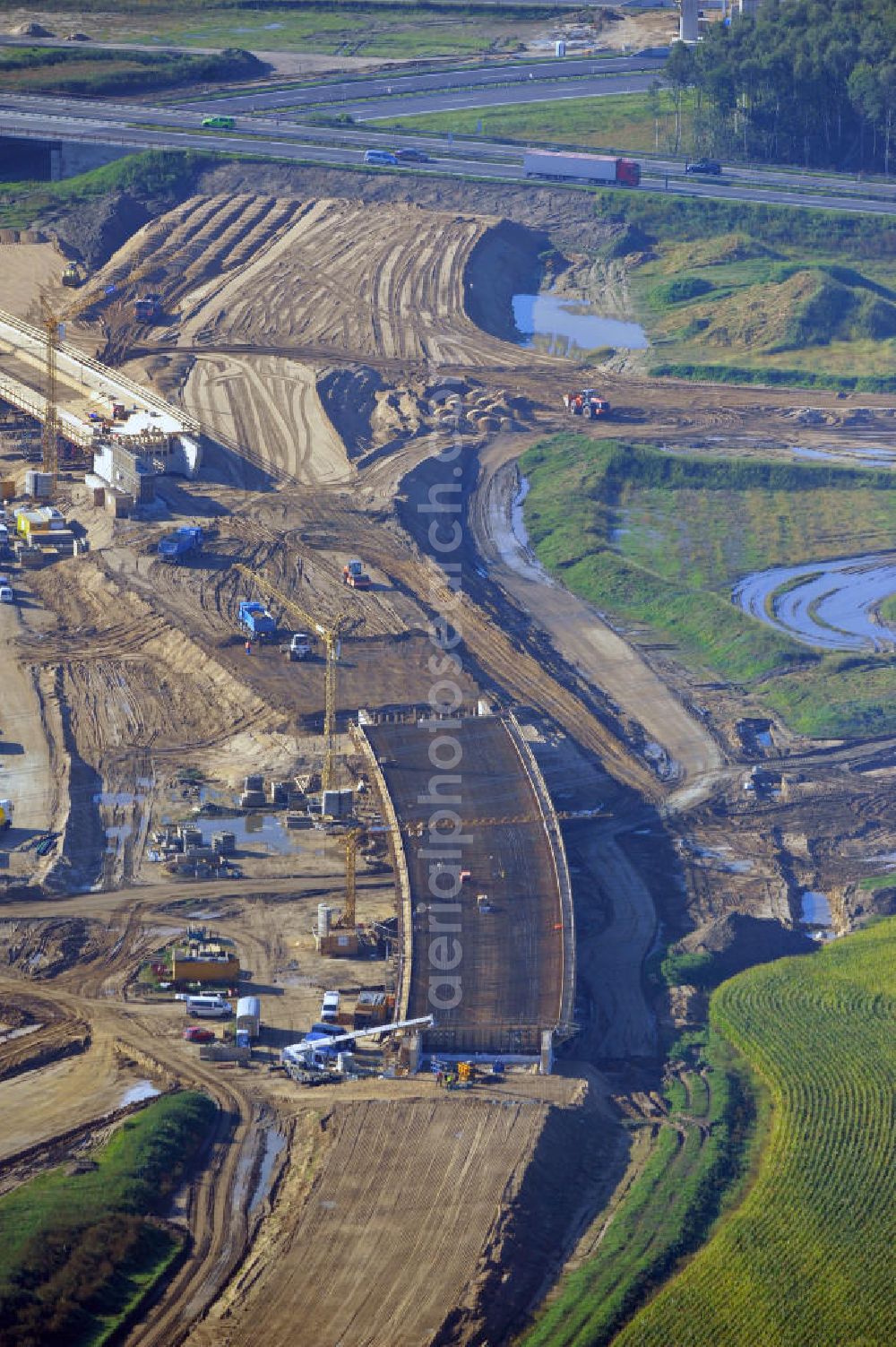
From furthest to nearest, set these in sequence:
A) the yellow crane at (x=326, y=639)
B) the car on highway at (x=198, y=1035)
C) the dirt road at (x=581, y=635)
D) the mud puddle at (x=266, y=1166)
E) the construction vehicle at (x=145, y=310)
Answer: the construction vehicle at (x=145, y=310)
the dirt road at (x=581, y=635)
the yellow crane at (x=326, y=639)
the car on highway at (x=198, y=1035)
the mud puddle at (x=266, y=1166)

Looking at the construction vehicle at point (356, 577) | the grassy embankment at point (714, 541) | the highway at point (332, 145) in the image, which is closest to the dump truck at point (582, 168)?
the highway at point (332, 145)

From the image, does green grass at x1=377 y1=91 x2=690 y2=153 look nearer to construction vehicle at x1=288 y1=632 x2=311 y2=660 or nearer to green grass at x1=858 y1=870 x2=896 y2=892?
construction vehicle at x1=288 y1=632 x2=311 y2=660

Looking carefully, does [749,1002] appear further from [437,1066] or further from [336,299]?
[336,299]

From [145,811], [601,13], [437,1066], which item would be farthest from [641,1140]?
[601,13]

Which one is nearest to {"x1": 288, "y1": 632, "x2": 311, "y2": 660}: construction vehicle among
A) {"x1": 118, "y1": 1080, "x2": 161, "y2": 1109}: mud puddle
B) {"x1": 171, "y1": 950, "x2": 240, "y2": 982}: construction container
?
{"x1": 171, "y1": 950, "x2": 240, "y2": 982}: construction container

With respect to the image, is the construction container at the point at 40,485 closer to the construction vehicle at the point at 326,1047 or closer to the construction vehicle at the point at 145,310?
the construction vehicle at the point at 145,310

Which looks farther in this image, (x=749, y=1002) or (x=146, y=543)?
(x=146, y=543)

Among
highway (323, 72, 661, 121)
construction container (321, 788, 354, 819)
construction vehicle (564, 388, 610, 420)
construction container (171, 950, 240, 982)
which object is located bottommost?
construction container (171, 950, 240, 982)
